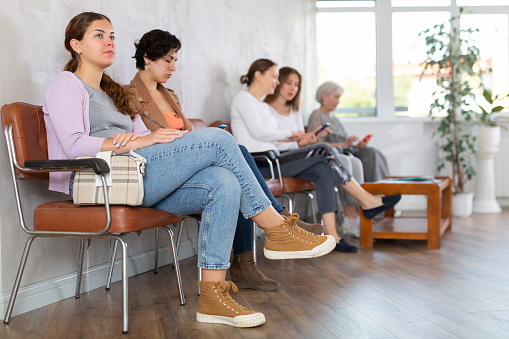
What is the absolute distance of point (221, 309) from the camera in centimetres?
208

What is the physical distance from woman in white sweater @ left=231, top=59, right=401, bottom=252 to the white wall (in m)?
0.24

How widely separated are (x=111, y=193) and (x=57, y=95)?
440 millimetres

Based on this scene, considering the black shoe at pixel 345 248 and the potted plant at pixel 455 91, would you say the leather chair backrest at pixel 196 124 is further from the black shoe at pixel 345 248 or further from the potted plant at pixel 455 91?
the potted plant at pixel 455 91

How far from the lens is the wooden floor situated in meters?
2.03

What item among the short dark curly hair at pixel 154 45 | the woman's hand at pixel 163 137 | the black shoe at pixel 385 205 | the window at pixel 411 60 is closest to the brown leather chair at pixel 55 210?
the woman's hand at pixel 163 137

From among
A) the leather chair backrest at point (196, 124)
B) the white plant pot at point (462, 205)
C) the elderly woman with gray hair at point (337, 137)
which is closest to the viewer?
the leather chair backrest at point (196, 124)

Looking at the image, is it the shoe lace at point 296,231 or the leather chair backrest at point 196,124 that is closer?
the shoe lace at point 296,231

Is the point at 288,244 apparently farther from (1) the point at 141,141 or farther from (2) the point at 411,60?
(2) the point at 411,60

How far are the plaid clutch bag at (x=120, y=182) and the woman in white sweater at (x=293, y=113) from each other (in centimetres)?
226

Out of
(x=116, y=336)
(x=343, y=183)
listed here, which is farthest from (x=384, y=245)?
(x=116, y=336)

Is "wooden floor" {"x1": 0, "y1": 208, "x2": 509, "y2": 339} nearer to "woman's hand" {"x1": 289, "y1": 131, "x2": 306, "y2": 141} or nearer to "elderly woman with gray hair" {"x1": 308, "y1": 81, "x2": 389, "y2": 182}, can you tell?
"woman's hand" {"x1": 289, "y1": 131, "x2": 306, "y2": 141}

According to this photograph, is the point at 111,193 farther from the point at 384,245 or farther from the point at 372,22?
the point at 372,22

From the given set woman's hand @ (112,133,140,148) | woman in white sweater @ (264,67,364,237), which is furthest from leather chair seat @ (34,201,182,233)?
woman in white sweater @ (264,67,364,237)

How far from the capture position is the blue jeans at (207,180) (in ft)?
6.88
